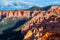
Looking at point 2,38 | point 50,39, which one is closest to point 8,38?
point 2,38

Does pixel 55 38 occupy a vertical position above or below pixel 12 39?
above

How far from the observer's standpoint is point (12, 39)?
148 meters

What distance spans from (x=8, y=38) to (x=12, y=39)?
1114 centimetres

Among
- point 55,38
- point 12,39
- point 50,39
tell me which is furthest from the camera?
point 12,39

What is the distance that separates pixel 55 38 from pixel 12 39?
97049 millimetres

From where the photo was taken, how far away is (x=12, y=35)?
534 ft

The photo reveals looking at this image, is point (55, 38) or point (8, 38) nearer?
point (55, 38)

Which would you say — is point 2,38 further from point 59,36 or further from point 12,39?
point 59,36

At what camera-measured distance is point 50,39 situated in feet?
184

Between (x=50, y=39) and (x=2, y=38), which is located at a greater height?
(x=50, y=39)

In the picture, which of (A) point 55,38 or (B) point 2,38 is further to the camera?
(B) point 2,38

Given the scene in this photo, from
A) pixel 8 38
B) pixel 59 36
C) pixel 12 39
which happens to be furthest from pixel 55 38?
pixel 8 38

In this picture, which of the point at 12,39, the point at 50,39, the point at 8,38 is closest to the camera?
the point at 50,39

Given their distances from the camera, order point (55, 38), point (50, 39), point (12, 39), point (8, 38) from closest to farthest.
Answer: point (55, 38), point (50, 39), point (12, 39), point (8, 38)
